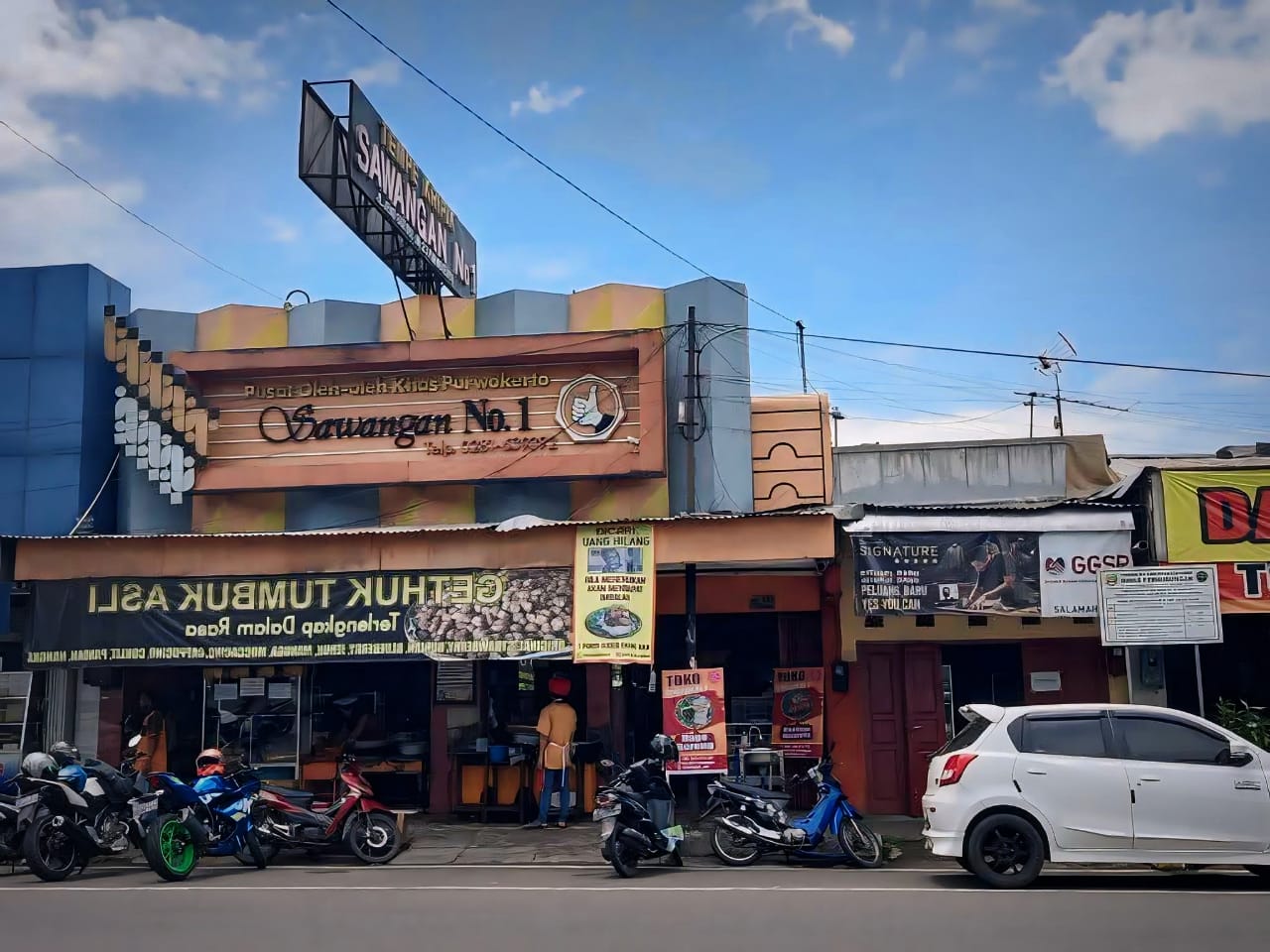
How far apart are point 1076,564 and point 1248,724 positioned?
99.7 inches

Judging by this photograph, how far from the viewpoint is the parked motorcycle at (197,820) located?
11344 millimetres

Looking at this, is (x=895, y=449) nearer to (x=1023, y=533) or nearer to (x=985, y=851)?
(x=1023, y=533)

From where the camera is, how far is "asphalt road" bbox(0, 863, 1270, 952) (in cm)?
808

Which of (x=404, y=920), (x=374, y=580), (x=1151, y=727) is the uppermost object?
(x=374, y=580)

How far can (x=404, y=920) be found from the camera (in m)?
9.00

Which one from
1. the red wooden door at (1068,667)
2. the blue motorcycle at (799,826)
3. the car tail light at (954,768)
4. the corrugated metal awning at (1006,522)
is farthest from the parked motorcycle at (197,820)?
the red wooden door at (1068,667)

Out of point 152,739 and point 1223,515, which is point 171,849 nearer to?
point 152,739

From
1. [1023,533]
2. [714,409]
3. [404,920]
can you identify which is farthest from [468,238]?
[404,920]

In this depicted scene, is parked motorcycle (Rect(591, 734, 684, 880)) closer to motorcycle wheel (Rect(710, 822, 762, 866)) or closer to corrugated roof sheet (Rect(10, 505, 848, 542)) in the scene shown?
motorcycle wheel (Rect(710, 822, 762, 866))

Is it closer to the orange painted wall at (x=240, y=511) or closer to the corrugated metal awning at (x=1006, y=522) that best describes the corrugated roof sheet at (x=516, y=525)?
the corrugated metal awning at (x=1006, y=522)

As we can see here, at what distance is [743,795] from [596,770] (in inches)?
171

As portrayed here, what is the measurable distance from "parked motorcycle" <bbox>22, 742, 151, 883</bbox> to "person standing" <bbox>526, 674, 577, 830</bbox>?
16.4 feet
